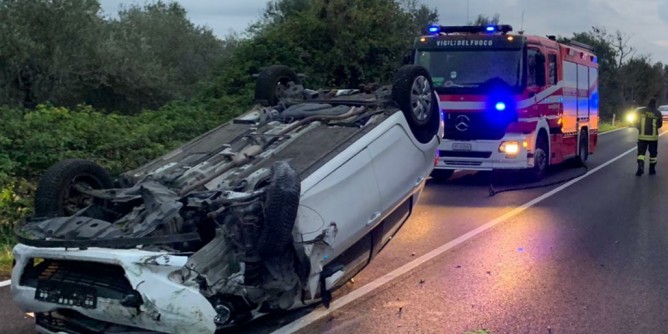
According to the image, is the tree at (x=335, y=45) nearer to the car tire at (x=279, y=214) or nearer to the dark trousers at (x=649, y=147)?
the dark trousers at (x=649, y=147)

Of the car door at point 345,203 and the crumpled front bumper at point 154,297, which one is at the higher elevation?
the car door at point 345,203

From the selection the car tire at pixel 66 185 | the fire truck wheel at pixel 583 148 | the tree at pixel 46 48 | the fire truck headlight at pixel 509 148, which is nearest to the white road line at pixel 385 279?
the car tire at pixel 66 185

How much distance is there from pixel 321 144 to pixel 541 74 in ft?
29.5

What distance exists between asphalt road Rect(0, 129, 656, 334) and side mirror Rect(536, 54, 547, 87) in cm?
265

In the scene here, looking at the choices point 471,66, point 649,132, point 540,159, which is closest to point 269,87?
point 471,66

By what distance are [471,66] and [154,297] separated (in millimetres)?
10047

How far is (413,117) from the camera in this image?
A: 20.8ft

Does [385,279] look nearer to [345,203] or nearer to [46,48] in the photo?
[345,203]

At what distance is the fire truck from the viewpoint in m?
13.0

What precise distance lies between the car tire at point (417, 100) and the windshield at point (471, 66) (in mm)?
6601

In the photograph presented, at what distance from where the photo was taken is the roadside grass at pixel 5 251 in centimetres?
691

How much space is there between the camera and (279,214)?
445cm

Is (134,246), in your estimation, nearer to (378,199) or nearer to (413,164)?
(378,199)

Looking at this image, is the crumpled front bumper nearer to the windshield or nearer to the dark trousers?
the windshield
